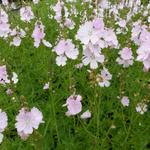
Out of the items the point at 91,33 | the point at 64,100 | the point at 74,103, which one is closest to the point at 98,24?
the point at 91,33

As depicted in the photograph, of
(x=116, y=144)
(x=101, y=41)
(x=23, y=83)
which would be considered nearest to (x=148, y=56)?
(x=101, y=41)

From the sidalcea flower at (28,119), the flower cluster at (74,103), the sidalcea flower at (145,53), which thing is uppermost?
the sidalcea flower at (145,53)

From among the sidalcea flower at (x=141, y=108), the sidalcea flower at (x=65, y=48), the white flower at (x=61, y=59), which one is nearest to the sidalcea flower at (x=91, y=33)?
the sidalcea flower at (x=65, y=48)

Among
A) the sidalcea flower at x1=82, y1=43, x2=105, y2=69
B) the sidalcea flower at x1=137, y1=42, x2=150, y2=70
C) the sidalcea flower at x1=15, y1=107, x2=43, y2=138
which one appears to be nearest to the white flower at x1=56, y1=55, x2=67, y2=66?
the sidalcea flower at x1=82, y1=43, x2=105, y2=69

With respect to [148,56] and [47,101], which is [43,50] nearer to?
[47,101]

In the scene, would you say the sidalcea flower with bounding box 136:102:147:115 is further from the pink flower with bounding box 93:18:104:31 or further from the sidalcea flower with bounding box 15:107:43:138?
the sidalcea flower with bounding box 15:107:43:138

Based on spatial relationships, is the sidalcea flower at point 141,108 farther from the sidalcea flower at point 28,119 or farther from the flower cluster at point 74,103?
the sidalcea flower at point 28,119
